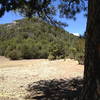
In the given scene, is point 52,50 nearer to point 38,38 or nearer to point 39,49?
point 39,49

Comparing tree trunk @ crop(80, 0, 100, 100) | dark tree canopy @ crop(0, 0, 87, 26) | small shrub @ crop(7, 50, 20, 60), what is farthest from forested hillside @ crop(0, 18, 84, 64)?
tree trunk @ crop(80, 0, 100, 100)

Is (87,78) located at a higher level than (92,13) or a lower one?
lower

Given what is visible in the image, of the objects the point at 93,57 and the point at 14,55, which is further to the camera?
the point at 14,55

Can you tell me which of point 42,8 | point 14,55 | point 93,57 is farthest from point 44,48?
point 93,57

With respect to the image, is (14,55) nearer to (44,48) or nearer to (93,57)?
(44,48)

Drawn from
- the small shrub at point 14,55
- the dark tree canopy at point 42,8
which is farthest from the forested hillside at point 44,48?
the dark tree canopy at point 42,8

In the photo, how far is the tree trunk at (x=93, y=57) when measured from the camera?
13.3 feet

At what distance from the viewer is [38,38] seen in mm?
50219

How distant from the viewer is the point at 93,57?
4180 millimetres

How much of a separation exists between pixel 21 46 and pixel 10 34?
1922 cm

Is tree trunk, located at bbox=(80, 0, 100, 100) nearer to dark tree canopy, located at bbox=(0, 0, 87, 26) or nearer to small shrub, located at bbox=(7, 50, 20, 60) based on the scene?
dark tree canopy, located at bbox=(0, 0, 87, 26)

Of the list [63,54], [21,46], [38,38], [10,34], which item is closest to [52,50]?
[63,54]

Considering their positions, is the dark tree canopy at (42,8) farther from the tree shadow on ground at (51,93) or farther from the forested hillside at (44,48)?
the forested hillside at (44,48)

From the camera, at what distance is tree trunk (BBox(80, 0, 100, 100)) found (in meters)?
4.07
